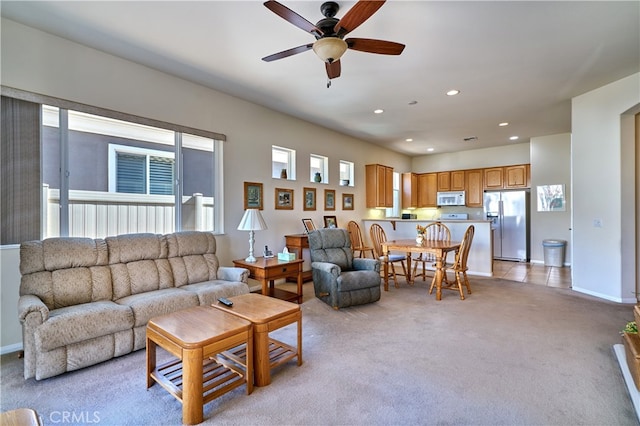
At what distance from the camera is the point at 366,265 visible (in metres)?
4.16

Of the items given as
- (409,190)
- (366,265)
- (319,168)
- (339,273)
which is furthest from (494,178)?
(339,273)

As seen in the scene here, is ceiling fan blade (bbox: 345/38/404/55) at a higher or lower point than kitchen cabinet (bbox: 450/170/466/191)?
higher

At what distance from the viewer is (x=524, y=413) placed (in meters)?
1.83

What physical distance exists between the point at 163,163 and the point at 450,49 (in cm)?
348

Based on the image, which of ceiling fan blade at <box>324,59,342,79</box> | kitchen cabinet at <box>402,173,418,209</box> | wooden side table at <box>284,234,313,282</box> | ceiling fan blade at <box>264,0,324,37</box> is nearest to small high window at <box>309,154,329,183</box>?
wooden side table at <box>284,234,313,282</box>

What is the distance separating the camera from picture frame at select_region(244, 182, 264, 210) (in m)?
4.58

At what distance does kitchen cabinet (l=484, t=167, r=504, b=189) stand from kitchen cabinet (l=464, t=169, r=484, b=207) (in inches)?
4.7

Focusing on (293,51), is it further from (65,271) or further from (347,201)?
(347,201)

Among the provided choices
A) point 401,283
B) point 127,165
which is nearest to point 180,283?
point 127,165

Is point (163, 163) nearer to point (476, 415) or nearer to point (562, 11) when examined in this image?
point (476, 415)

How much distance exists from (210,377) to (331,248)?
2478mm

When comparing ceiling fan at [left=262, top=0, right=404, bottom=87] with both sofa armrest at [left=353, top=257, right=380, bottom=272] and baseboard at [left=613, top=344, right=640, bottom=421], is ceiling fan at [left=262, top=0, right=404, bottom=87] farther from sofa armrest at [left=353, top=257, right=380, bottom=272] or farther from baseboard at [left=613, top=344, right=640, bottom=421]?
baseboard at [left=613, top=344, right=640, bottom=421]

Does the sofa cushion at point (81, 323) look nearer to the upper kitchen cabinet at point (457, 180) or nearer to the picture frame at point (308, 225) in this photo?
the picture frame at point (308, 225)

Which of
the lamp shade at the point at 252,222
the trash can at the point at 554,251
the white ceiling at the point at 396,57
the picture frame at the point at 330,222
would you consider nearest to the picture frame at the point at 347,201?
the picture frame at the point at 330,222
